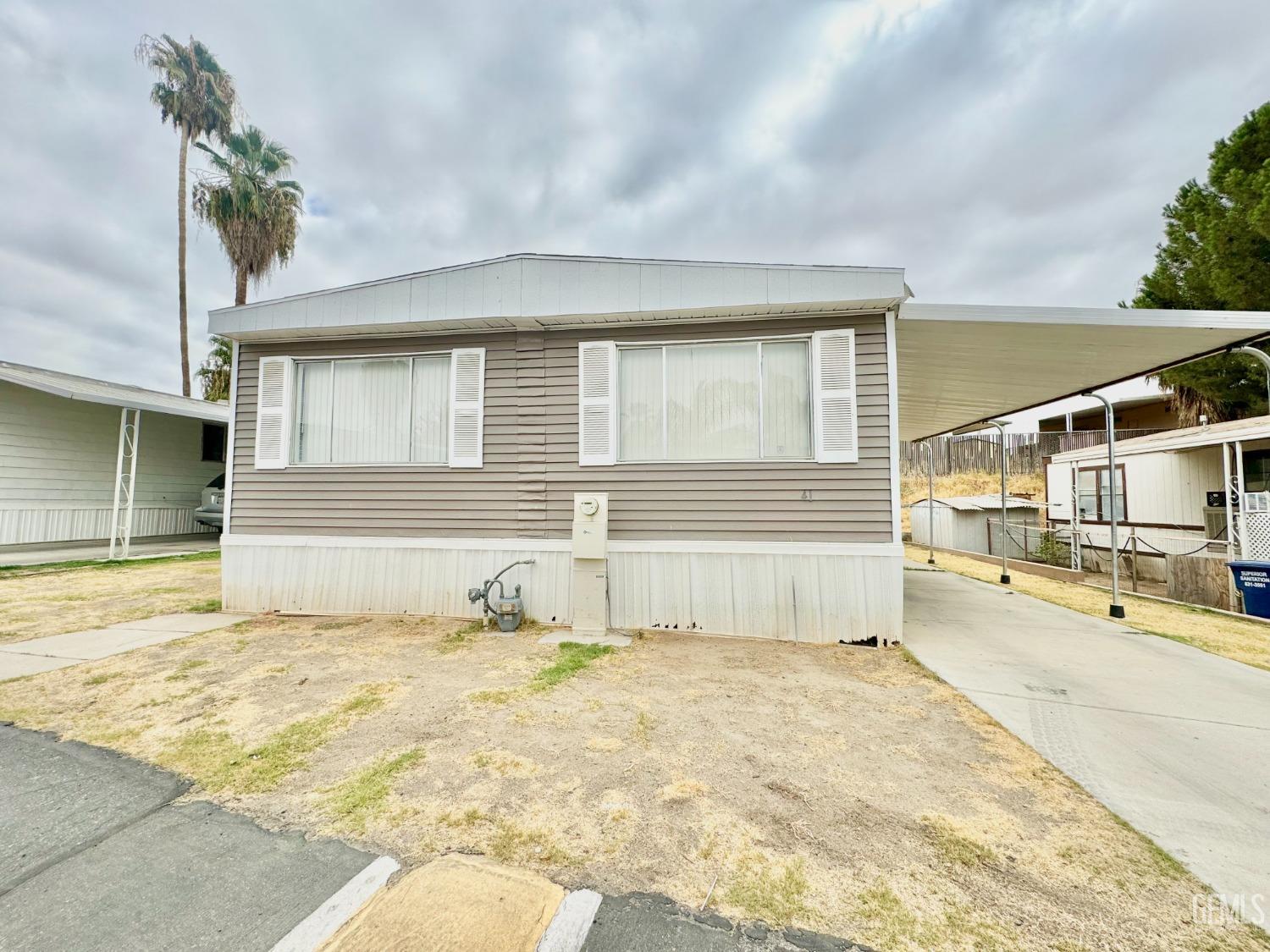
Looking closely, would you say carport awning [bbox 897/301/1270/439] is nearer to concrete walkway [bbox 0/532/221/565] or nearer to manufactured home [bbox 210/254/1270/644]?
manufactured home [bbox 210/254/1270/644]

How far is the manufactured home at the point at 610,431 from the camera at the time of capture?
15.5 ft

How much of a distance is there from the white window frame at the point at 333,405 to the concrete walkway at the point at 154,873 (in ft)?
11.5

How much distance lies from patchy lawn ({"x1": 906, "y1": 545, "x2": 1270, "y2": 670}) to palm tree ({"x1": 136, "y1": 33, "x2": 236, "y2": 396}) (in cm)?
2204

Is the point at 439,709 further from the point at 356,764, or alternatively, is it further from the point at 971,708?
the point at 971,708

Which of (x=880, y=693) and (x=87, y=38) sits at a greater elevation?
(x=87, y=38)

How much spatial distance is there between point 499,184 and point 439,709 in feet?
54.5

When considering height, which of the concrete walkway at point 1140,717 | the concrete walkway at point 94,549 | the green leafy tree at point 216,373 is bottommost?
the concrete walkway at point 1140,717

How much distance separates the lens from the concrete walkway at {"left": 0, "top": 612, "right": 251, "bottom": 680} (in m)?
3.87

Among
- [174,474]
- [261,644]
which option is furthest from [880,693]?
[174,474]

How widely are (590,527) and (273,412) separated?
3.93 meters

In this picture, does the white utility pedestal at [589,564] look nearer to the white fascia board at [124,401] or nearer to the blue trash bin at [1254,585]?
the white fascia board at [124,401]

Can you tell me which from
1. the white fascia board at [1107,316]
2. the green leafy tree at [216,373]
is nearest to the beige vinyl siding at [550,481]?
the white fascia board at [1107,316]

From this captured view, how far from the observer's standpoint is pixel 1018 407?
8602 millimetres

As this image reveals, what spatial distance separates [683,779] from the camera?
2.39 metres
